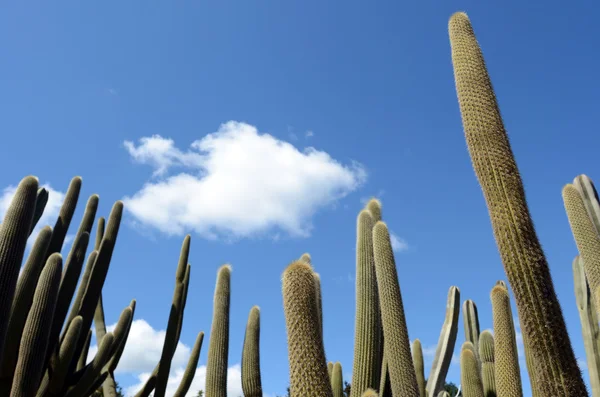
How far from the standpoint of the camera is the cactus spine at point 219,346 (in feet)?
23.9

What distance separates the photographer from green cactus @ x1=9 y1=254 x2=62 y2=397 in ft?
21.7

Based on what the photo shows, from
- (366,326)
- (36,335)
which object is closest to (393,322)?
(366,326)

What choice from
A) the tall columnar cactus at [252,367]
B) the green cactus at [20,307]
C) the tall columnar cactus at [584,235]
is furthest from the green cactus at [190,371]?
the tall columnar cactus at [584,235]

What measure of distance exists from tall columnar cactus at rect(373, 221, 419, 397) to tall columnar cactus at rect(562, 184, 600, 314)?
2.07 metres

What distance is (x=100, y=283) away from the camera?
28.3ft

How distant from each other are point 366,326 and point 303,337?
229cm

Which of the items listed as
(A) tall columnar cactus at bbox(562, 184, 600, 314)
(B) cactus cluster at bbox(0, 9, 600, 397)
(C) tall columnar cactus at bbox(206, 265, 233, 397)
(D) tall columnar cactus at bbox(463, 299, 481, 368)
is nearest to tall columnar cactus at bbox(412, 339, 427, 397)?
(B) cactus cluster at bbox(0, 9, 600, 397)

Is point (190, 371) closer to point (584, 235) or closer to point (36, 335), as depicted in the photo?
point (36, 335)

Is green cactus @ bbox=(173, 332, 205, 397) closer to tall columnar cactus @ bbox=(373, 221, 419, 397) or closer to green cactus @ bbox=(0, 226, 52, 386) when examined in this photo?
green cactus @ bbox=(0, 226, 52, 386)

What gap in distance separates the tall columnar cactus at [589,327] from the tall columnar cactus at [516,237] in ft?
10.3

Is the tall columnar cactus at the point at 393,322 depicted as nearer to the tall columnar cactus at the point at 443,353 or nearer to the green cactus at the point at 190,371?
the tall columnar cactus at the point at 443,353

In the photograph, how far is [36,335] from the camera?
22.2 feet

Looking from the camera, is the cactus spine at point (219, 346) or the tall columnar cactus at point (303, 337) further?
the cactus spine at point (219, 346)

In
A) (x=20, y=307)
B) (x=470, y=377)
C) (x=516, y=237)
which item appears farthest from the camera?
(x=20, y=307)
